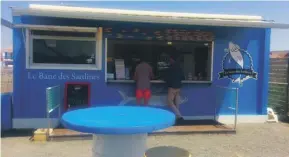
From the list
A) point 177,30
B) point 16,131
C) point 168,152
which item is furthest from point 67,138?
point 168,152

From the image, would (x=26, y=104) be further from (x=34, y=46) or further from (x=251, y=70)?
(x=251, y=70)

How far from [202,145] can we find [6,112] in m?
4.30

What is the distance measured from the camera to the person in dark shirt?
7730 mm

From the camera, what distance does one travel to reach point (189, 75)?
8.62m

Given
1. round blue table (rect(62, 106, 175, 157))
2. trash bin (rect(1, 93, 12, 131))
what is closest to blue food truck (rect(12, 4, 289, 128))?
trash bin (rect(1, 93, 12, 131))

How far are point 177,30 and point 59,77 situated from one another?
3.00 metres

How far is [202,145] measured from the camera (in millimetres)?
6324

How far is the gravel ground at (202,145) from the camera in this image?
5762 millimetres

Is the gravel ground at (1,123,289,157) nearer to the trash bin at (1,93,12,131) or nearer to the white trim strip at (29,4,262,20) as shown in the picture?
the trash bin at (1,93,12,131)

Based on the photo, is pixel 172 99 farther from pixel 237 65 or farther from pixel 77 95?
pixel 77 95

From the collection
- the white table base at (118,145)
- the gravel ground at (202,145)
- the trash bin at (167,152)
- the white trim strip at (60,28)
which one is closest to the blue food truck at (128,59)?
the white trim strip at (60,28)

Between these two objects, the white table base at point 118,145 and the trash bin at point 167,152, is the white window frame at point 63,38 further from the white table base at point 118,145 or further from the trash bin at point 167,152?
the trash bin at point 167,152

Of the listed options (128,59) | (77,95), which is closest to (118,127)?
(77,95)

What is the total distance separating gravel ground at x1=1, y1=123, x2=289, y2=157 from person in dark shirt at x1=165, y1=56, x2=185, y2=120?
1.11 metres
